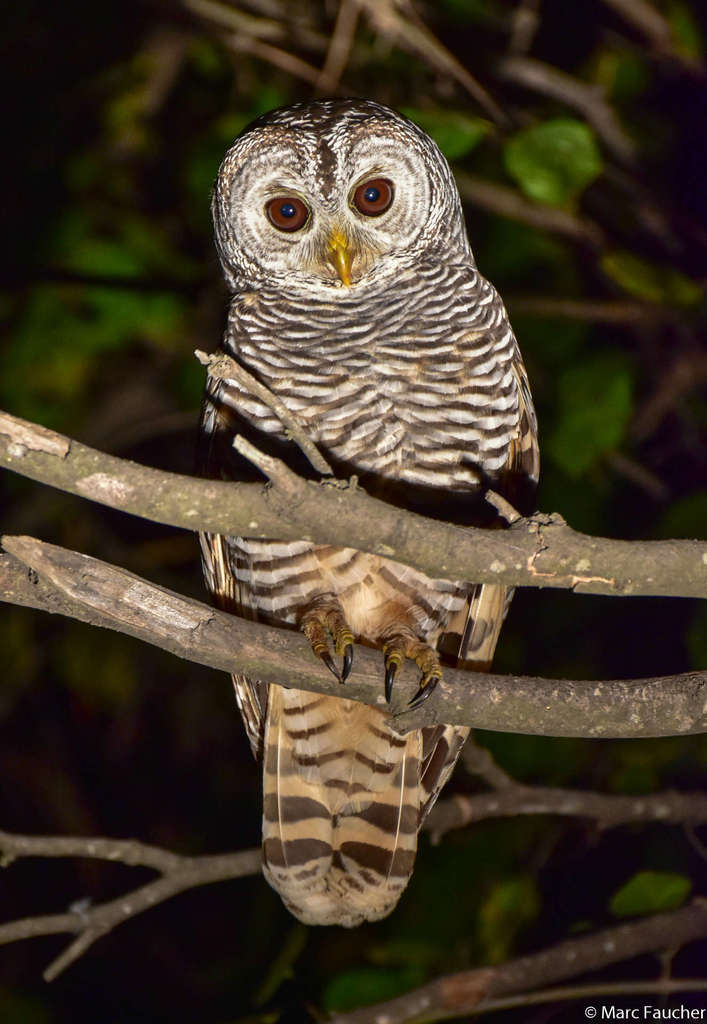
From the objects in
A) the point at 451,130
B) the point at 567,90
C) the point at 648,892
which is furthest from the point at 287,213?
the point at 648,892

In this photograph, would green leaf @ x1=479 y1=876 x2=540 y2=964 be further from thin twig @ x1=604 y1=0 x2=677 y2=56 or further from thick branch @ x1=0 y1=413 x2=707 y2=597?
thin twig @ x1=604 y1=0 x2=677 y2=56

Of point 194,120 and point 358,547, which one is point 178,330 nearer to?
point 194,120

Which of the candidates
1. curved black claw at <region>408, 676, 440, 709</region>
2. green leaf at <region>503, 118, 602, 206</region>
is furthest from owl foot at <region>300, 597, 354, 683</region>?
green leaf at <region>503, 118, 602, 206</region>

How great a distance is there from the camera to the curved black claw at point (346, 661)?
1958 millimetres

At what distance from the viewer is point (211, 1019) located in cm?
413

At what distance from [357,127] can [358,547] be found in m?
1.33

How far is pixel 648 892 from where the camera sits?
2.62 metres

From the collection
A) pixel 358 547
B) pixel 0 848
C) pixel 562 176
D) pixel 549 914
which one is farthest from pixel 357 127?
pixel 549 914

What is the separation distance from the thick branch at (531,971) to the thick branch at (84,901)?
545 mm

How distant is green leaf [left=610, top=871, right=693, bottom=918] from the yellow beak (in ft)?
5.37

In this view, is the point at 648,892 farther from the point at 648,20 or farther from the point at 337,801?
the point at 648,20

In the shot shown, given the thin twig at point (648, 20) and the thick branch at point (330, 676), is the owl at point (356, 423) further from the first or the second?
the thin twig at point (648, 20)

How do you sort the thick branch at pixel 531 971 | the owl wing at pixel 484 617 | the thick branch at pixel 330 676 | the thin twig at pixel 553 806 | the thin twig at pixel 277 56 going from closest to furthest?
the thick branch at pixel 330 676 → the owl wing at pixel 484 617 → the thick branch at pixel 531 971 → the thin twig at pixel 553 806 → the thin twig at pixel 277 56

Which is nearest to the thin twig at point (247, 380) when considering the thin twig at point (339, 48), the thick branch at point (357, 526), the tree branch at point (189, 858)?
the thick branch at point (357, 526)
